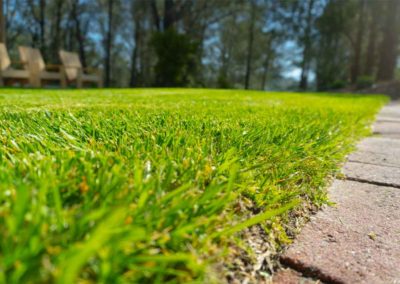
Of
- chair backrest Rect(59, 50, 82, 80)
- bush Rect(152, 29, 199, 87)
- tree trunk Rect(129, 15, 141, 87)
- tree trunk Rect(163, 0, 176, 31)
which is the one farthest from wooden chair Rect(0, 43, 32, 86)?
tree trunk Rect(129, 15, 141, 87)

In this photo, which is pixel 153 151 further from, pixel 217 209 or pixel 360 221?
pixel 360 221

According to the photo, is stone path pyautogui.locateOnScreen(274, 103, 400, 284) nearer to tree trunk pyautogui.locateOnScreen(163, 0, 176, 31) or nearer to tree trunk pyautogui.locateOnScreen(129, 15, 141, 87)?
tree trunk pyautogui.locateOnScreen(163, 0, 176, 31)

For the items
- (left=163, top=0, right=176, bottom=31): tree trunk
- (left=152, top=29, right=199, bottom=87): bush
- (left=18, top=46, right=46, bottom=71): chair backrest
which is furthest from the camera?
(left=163, top=0, right=176, bottom=31): tree trunk

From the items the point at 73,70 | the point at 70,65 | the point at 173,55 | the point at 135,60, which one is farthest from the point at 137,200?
the point at 135,60

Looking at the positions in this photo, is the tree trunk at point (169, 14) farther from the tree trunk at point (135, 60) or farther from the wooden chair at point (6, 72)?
the wooden chair at point (6, 72)

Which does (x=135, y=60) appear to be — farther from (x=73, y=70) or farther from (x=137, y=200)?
(x=137, y=200)

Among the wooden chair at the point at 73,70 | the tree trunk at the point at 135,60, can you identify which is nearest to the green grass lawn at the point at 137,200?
the wooden chair at the point at 73,70

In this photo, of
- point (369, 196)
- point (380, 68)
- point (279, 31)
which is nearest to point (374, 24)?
point (380, 68)
